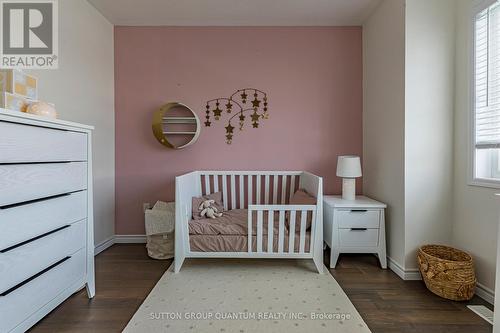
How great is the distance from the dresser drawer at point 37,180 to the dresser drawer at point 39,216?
1.7 inches

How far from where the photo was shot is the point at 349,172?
2455mm

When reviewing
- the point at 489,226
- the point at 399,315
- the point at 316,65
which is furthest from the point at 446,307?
the point at 316,65

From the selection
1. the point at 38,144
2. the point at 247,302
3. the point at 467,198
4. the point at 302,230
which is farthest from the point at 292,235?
the point at 38,144

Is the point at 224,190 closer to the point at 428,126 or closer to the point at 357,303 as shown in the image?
the point at 357,303

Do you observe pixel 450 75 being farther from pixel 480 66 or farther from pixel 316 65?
pixel 316 65

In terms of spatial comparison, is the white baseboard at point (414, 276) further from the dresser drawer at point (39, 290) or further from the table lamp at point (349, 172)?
the dresser drawer at point (39, 290)

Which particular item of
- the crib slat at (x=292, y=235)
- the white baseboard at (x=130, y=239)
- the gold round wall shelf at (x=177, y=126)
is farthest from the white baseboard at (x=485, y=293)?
the white baseboard at (x=130, y=239)

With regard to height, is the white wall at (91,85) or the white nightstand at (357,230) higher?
the white wall at (91,85)

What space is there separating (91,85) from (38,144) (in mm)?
1487

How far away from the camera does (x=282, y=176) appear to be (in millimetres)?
2910

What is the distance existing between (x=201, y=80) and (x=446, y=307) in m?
2.94

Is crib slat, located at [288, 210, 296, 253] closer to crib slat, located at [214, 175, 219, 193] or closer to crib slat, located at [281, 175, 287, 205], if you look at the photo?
crib slat, located at [281, 175, 287, 205]

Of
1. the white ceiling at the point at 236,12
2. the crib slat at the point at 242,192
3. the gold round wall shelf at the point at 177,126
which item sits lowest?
the crib slat at the point at 242,192

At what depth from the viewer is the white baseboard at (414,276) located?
1.73m
